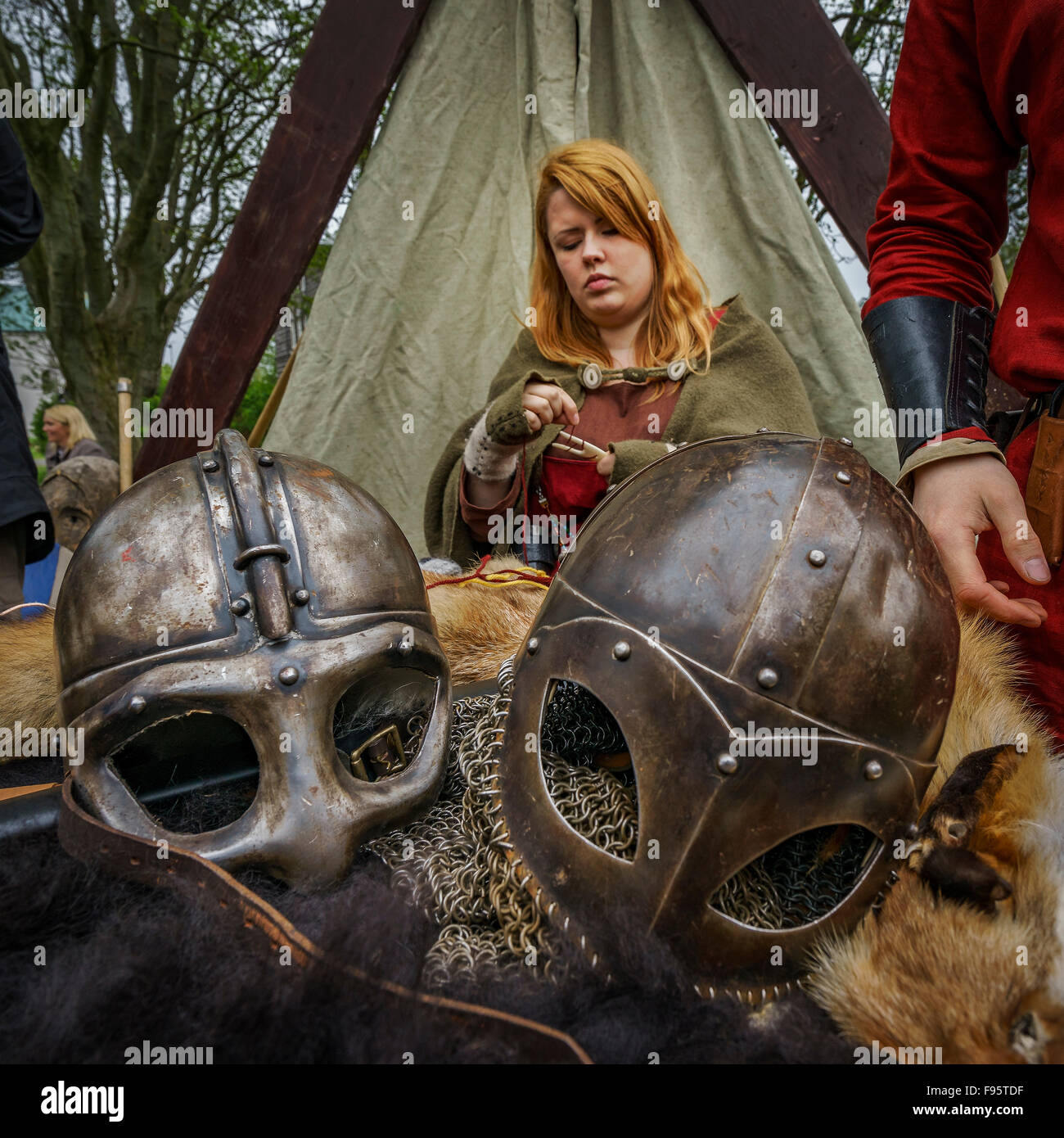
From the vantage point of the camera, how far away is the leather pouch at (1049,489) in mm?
1198

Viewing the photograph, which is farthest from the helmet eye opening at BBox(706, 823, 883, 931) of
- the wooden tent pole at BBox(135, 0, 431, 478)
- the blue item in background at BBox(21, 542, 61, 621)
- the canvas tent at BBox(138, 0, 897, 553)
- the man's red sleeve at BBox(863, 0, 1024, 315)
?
the blue item in background at BBox(21, 542, 61, 621)

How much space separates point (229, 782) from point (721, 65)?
2785mm

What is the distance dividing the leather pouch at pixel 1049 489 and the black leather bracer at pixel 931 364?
0.35 feet

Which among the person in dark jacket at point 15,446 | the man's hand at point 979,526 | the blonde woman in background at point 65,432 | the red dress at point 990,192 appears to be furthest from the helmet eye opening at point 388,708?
the blonde woman in background at point 65,432

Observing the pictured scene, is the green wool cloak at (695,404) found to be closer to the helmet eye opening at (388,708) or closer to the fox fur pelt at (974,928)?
the helmet eye opening at (388,708)

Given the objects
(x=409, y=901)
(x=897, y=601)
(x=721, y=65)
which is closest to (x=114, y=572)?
(x=409, y=901)

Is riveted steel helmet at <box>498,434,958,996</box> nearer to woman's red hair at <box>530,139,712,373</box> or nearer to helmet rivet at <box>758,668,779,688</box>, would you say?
helmet rivet at <box>758,668,779,688</box>

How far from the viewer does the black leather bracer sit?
1.30 m

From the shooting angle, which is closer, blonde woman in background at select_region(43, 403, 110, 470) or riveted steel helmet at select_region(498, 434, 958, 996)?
riveted steel helmet at select_region(498, 434, 958, 996)

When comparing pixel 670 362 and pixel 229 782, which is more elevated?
pixel 670 362

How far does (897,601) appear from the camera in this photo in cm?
97

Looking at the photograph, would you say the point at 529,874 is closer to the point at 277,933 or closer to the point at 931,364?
the point at 277,933

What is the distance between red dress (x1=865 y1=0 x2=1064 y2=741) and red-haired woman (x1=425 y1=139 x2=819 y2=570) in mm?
740

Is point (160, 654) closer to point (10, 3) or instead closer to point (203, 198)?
point (10, 3)
